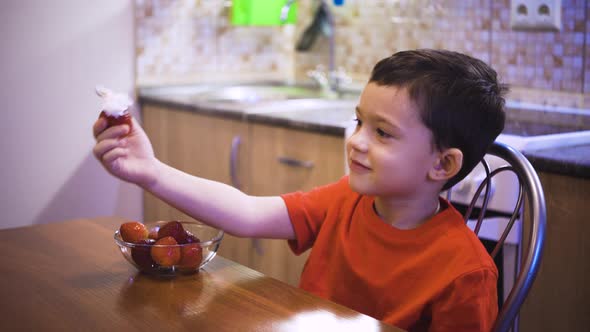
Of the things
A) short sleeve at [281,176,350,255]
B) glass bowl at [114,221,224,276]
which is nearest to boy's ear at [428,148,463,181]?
short sleeve at [281,176,350,255]

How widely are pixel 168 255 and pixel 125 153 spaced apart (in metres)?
0.17

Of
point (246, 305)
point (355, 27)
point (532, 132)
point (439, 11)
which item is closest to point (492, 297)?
point (246, 305)

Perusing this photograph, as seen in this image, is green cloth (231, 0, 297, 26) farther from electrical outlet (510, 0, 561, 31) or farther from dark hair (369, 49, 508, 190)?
dark hair (369, 49, 508, 190)

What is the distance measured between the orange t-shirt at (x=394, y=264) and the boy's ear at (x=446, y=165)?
0.18 feet

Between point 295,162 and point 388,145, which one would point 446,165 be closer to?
point 388,145

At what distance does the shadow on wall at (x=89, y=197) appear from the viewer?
8.95 feet

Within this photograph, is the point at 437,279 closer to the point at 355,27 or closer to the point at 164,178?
the point at 164,178

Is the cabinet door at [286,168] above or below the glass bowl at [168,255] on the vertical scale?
below

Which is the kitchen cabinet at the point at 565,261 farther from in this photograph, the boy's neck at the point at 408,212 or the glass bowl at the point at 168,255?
the glass bowl at the point at 168,255

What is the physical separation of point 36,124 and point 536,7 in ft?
5.67

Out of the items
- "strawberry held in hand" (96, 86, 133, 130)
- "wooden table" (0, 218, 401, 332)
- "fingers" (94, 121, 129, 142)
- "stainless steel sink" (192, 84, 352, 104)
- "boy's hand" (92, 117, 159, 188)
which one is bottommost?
"wooden table" (0, 218, 401, 332)

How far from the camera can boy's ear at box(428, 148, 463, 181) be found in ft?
3.72

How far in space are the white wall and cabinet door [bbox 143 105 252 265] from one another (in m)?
0.19

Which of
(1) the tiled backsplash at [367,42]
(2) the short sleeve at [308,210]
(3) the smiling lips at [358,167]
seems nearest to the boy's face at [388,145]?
(3) the smiling lips at [358,167]
